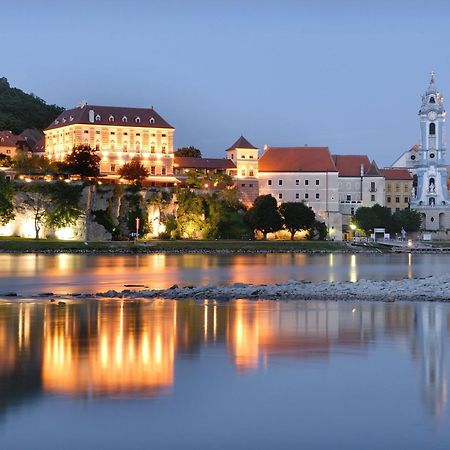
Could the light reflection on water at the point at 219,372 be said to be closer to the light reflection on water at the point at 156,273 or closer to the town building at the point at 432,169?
the light reflection on water at the point at 156,273

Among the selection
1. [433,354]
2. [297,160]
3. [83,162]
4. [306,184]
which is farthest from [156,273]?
[297,160]

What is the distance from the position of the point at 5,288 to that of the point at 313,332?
1662cm

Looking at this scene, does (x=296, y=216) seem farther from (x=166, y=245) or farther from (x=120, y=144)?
(x=120, y=144)

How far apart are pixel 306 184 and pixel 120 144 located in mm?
18247

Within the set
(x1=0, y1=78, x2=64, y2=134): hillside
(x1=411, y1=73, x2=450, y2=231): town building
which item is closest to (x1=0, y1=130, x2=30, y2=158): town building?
(x1=0, y1=78, x2=64, y2=134): hillside

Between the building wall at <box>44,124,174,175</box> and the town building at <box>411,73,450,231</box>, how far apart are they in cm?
2791

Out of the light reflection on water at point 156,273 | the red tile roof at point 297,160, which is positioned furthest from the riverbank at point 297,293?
the red tile roof at point 297,160

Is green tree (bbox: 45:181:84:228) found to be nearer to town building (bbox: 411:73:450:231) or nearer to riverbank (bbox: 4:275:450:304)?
town building (bbox: 411:73:450:231)

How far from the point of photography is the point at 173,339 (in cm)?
1889

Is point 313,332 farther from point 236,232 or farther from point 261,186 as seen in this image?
point 261,186

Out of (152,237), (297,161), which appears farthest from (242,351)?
(297,161)

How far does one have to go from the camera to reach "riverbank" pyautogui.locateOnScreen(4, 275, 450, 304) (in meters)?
28.3

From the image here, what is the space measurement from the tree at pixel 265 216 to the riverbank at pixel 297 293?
45.3 m

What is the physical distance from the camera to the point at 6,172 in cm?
7538
